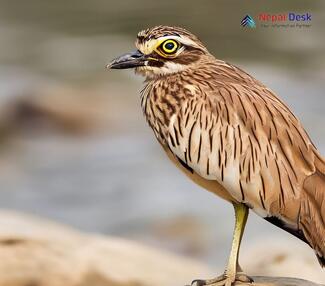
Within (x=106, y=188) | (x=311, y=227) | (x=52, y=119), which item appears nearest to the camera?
(x=311, y=227)

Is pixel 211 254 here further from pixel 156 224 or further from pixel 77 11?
pixel 77 11

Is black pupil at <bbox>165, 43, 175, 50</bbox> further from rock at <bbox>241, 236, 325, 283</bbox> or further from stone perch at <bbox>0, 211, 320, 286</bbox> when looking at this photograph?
rock at <bbox>241, 236, 325, 283</bbox>

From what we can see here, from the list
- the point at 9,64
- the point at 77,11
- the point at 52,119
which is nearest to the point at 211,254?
the point at 52,119

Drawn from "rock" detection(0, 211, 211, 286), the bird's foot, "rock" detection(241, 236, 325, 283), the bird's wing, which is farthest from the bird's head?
"rock" detection(241, 236, 325, 283)

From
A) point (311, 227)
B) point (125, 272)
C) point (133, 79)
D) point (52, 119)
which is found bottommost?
point (311, 227)

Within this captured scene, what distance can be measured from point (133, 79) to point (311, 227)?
40.2ft

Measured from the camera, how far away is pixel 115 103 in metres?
16.9

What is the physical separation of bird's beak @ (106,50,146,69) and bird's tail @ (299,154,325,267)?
41.1 inches

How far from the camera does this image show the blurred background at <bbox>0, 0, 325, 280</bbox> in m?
12.5

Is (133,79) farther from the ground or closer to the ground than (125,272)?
farther from the ground

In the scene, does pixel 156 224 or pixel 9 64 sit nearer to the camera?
pixel 156 224

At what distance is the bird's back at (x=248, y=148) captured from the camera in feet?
18.9

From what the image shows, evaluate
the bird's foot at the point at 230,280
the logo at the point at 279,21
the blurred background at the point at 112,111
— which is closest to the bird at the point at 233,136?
the bird's foot at the point at 230,280

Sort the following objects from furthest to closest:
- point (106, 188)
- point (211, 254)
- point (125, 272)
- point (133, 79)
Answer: point (133, 79)
point (106, 188)
point (211, 254)
point (125, 272)
